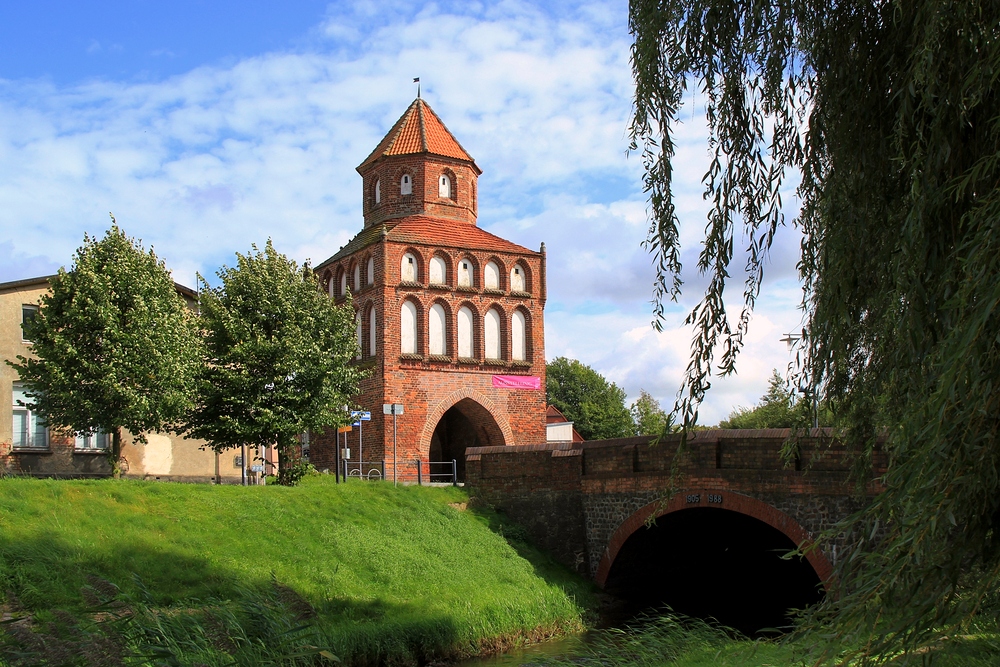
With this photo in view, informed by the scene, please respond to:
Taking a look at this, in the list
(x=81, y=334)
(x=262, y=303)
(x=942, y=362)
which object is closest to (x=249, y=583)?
(x=81, y=334)

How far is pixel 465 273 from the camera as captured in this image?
108 ft

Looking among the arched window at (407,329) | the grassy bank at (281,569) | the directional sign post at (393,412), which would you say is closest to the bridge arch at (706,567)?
the grassy bank at (281,569)

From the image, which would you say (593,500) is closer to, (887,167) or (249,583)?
(249,583)

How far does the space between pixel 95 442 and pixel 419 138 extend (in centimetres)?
1610

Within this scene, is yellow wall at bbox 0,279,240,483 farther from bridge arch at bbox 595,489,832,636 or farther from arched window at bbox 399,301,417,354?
bridge arch at bbox 595,489,832,636

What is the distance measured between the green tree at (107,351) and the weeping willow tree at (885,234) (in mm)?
16231

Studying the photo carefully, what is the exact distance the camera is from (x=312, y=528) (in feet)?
62.3

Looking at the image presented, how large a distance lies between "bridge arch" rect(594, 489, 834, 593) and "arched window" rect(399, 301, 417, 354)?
1222 centimetres

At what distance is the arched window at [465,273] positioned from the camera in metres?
32.9

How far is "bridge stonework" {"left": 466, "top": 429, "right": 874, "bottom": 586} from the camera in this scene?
1662 cm

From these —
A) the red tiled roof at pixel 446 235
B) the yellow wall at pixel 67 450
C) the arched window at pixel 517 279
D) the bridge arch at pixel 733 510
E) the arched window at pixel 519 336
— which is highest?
the red tiled roof at pixel 446 235

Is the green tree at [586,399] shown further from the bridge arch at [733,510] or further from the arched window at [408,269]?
the bridge arch at [733,510]

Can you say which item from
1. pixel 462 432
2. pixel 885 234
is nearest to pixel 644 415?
pixel 462 432

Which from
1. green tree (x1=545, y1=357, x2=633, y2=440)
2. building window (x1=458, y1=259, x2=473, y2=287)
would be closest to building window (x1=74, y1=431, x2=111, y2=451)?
building window (x1=458, y1=259, x2=473, y2=287)
